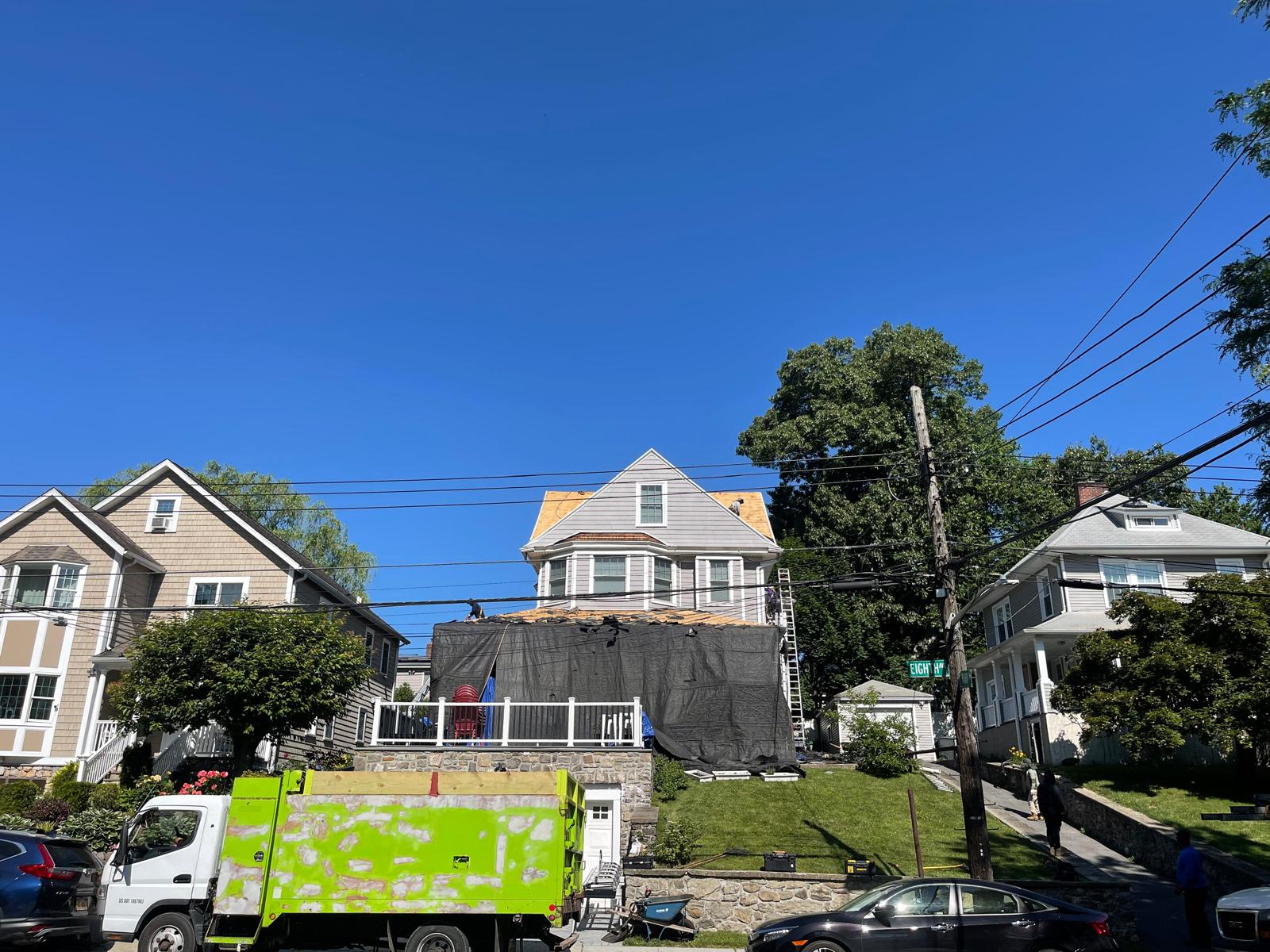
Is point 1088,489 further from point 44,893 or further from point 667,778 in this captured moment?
point 44,893

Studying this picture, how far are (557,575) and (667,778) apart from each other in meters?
11.7

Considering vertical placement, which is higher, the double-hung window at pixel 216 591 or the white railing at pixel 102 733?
the double-hung window at pixel 216 591

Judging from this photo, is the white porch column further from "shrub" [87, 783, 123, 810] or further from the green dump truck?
"shrub" [87, 783, 123, 810]

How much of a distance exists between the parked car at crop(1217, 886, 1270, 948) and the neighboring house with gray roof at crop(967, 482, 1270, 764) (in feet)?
51.6

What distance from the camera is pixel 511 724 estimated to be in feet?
73.9

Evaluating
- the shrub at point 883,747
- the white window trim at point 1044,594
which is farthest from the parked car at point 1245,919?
the white window trim at point 1044,594

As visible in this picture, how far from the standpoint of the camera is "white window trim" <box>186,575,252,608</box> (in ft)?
99.9

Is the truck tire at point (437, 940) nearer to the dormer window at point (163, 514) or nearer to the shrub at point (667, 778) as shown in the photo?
the shrub at point (667, 778)

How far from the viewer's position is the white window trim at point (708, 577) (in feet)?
111

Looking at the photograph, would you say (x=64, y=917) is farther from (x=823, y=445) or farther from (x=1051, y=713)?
(x=823, y=445)

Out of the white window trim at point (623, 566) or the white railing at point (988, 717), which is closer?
the white window trim at point (623, 566)

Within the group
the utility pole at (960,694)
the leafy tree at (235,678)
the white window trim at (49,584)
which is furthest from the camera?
the white window trim at (49,584)

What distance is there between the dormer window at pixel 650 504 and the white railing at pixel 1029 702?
13.7 m

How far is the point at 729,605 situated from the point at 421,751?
15445mm
